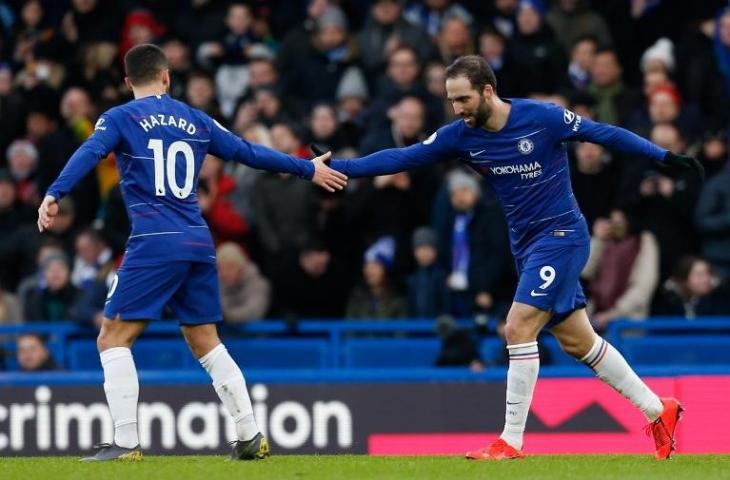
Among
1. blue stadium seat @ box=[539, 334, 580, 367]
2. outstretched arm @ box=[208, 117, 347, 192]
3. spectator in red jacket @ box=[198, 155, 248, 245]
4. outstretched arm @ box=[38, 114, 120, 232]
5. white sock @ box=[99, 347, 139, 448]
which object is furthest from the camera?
spectator in red jacket @ box=[198, 155, 248, 245]

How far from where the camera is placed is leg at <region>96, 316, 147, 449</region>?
934 cm

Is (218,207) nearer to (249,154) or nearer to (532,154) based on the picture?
(249,154)

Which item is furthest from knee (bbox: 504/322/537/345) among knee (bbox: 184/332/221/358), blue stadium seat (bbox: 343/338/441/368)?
blue stadium seat (bbox: 343/338/441/368)

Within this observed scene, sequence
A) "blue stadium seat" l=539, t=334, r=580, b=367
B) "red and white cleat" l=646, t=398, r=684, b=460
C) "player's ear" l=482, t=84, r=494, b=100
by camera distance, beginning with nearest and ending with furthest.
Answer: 1. "player's ear" l=482, t=84, r=494, b=100
2. "red and white cleat" l=646, t=398, r=684, b=460
3. "blue stadium seat" l=539, t=334, r=580, b=367

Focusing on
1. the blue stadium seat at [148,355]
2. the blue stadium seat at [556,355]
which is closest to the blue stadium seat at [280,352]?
the blue stadium seat at [148,355]

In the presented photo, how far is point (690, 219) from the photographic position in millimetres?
14344

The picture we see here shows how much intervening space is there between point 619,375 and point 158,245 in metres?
2.81

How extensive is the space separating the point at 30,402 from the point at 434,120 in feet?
14.8

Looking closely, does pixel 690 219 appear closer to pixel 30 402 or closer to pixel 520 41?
pixel 520 41

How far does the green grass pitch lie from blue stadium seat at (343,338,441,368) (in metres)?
4.37

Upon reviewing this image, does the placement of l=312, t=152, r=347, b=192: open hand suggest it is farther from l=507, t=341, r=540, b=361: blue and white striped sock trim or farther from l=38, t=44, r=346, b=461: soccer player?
l=507, t=341, r=540, b=361: blue and white striped sock trim

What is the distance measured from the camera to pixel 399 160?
9797 mm

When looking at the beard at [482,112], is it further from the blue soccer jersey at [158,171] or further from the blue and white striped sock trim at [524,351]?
the blue soccer jersey at [158,171]

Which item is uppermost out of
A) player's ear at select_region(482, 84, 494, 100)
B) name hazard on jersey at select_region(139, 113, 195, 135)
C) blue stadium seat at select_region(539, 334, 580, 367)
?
player's ear at select_region(482, 84, 494, 100)
